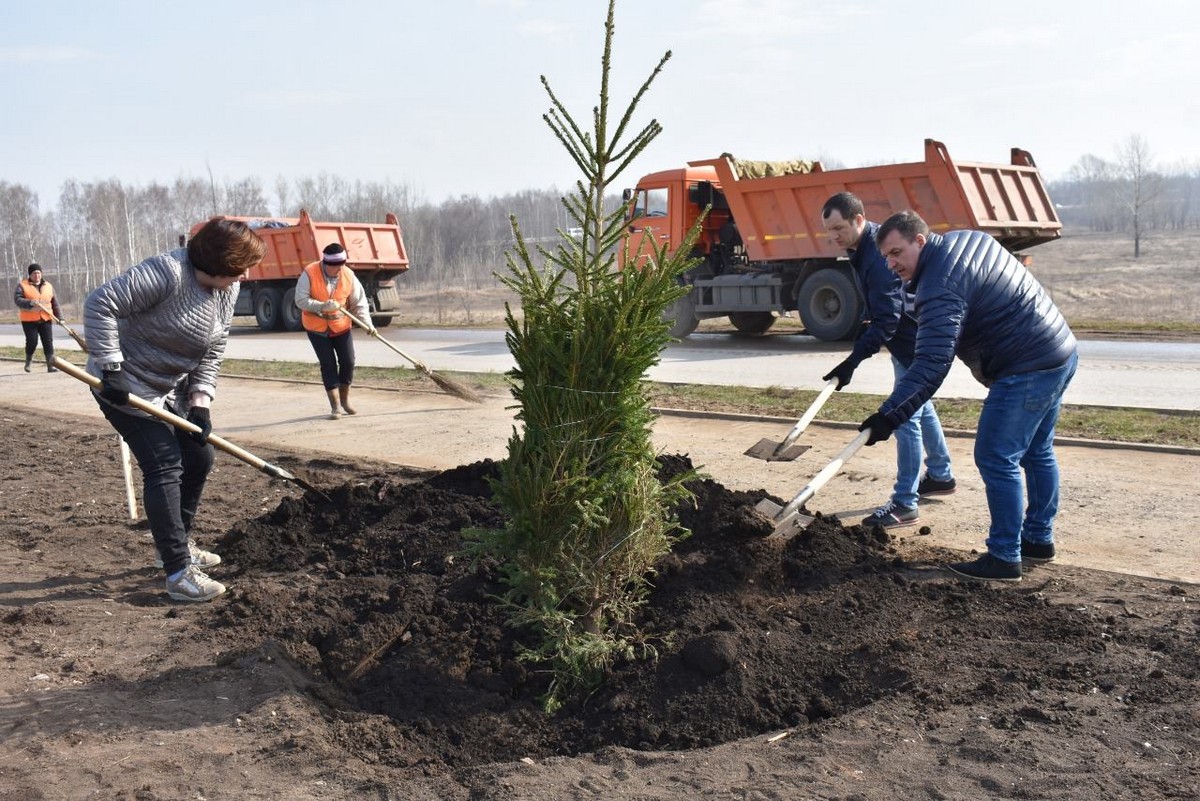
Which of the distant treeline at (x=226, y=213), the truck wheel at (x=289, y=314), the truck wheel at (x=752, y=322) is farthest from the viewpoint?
the distant treeline at (x=226, y=213)

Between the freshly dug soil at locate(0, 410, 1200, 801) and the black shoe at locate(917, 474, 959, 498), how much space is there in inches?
42.3

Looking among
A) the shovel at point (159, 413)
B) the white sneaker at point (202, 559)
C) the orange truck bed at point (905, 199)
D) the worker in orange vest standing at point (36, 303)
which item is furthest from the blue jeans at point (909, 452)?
the worker in orange vest standing at point (36, 303)

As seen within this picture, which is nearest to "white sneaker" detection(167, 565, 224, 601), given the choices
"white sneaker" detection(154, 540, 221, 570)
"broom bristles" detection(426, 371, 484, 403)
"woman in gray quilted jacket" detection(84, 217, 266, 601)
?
A: "woman in gray quilted jacket" detection(84, 217, 266, 601)

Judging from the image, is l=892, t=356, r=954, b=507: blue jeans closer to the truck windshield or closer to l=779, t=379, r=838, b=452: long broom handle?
l=779, t=379, r=838, b=452: long broom handle

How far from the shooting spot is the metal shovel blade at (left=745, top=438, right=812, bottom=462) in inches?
222

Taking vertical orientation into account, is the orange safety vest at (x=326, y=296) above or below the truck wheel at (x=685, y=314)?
above

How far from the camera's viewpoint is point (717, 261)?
1897cm

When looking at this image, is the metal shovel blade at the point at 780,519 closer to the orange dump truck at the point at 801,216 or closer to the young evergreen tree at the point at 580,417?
the young evergreen tree at the point at 580,417

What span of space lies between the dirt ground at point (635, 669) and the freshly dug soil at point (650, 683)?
0.01 metres

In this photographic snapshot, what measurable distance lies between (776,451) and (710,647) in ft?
6.31

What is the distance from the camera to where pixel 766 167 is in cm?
1820

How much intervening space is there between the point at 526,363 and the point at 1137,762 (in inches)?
95.1

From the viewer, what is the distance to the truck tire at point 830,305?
16641mm

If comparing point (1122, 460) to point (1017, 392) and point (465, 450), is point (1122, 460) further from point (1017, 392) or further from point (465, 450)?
point (465, 450)
